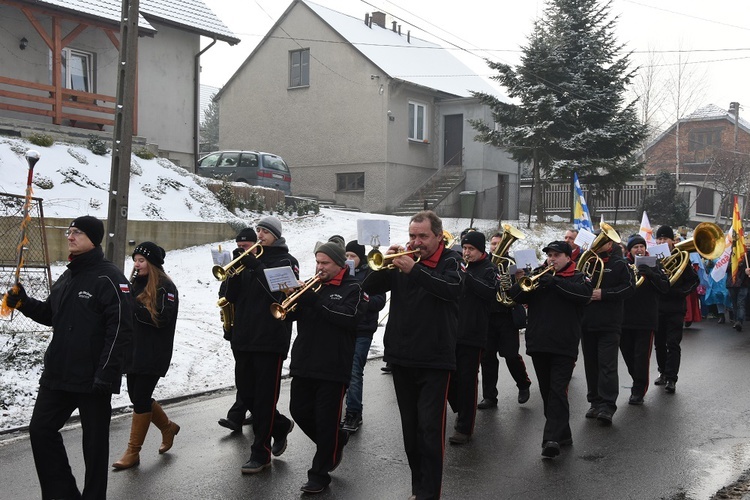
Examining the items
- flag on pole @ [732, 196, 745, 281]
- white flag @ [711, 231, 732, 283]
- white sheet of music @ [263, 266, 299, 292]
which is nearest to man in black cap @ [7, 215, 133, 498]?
white sheet of music @ [263, 266, 299, 292]

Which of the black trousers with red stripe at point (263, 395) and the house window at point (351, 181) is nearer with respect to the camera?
the black trousers with red stripe at point (263, 395)

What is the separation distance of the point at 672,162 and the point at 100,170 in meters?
44.8

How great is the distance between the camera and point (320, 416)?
6.05 metres

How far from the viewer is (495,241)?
392 inches

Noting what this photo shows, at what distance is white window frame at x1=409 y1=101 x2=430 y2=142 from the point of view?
105 feet

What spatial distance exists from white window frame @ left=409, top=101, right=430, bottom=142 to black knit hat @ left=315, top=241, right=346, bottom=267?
25850 mm

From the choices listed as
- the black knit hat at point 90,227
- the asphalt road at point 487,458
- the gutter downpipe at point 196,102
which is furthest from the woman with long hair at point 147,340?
the gutter downpipe at point 196,102

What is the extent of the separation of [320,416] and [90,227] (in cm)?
211

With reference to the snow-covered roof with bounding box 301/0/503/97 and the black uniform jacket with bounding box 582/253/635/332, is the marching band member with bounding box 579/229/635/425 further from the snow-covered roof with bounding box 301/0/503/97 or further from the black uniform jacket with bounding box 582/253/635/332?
the snow-covered roof with bounding box 301/0/503/97

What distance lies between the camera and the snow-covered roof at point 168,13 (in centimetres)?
2069

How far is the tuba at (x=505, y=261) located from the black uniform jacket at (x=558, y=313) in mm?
266

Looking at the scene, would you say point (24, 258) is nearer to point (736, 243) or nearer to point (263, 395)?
point (263, 395)

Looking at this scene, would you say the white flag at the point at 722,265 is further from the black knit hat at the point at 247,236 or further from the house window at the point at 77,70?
the house window at the point at 77,70

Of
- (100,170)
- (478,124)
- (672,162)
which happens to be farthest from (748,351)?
(672,162)
